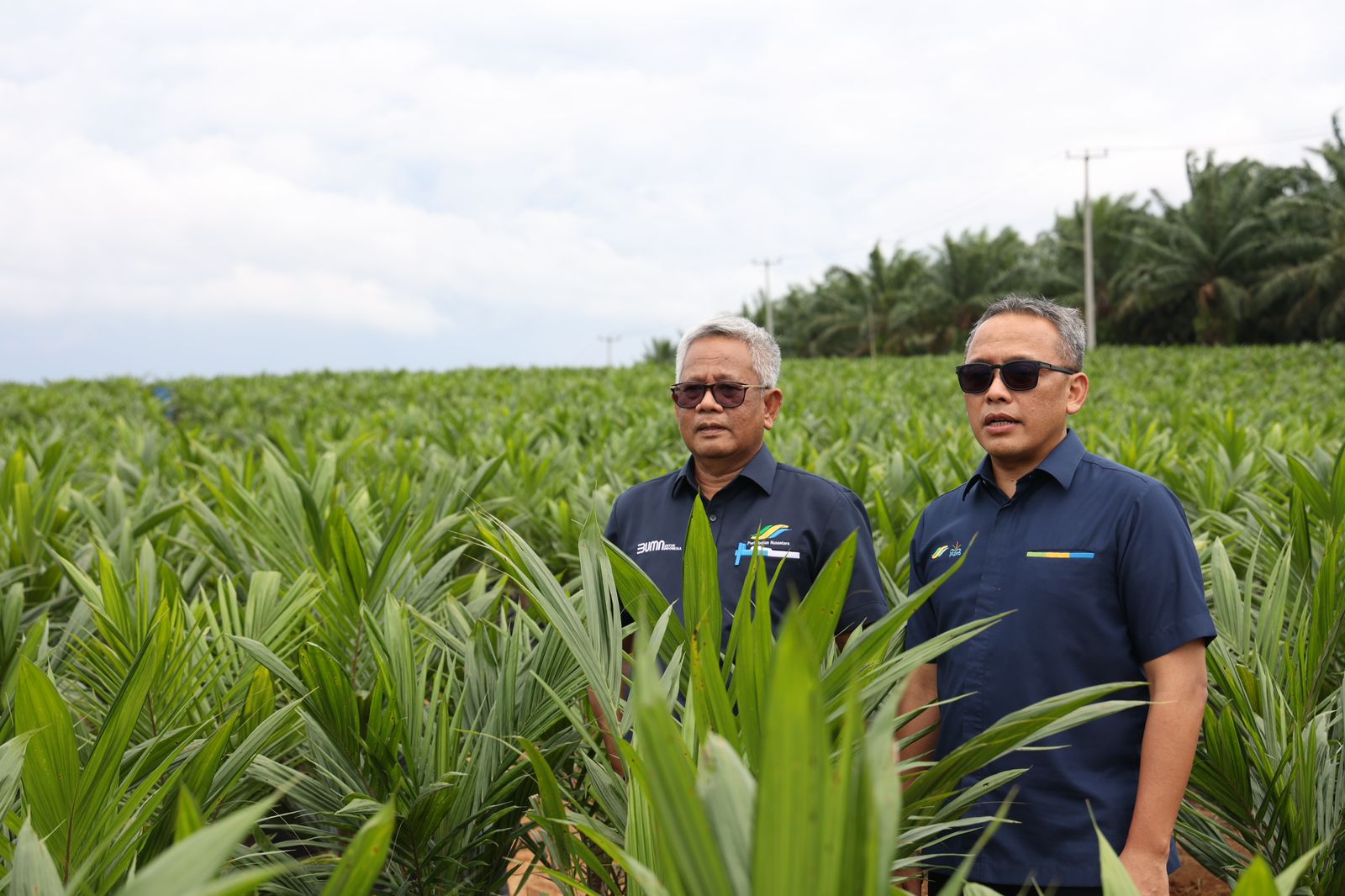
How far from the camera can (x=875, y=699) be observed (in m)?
1.36

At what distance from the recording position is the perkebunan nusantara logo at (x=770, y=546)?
207 centimetres

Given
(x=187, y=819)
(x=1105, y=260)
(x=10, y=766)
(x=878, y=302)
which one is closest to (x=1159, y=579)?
(x=187, y=819)

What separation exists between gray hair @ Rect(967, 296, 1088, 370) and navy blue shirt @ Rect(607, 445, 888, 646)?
0.49m

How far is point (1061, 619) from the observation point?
1664 millimetres

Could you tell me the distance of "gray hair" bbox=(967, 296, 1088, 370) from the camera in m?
1.79

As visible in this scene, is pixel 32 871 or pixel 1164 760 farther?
pixel 1164 760

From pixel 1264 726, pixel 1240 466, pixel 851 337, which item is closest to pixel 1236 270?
pixel 851 337

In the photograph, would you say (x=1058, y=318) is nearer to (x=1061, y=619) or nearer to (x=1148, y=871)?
(x=1061, y=619)

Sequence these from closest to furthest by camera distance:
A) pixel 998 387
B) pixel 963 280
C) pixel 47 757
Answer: pixel 47 757 < pixel 998 387 < pixel 963 280

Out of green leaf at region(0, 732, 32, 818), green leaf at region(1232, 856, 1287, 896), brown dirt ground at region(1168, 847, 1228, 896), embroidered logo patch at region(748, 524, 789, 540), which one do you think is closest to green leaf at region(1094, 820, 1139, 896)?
green leaf at region(1232, 856, 1287, 896)

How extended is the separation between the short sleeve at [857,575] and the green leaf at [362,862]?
3.96 feet

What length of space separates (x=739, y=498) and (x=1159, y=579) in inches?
35.2

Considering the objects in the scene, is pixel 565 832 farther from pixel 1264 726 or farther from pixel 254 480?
pixel 254 480

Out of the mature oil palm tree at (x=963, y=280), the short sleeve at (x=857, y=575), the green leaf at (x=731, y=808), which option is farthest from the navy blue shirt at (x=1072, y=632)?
the mature oil palm tree at (x=963, y=280)
